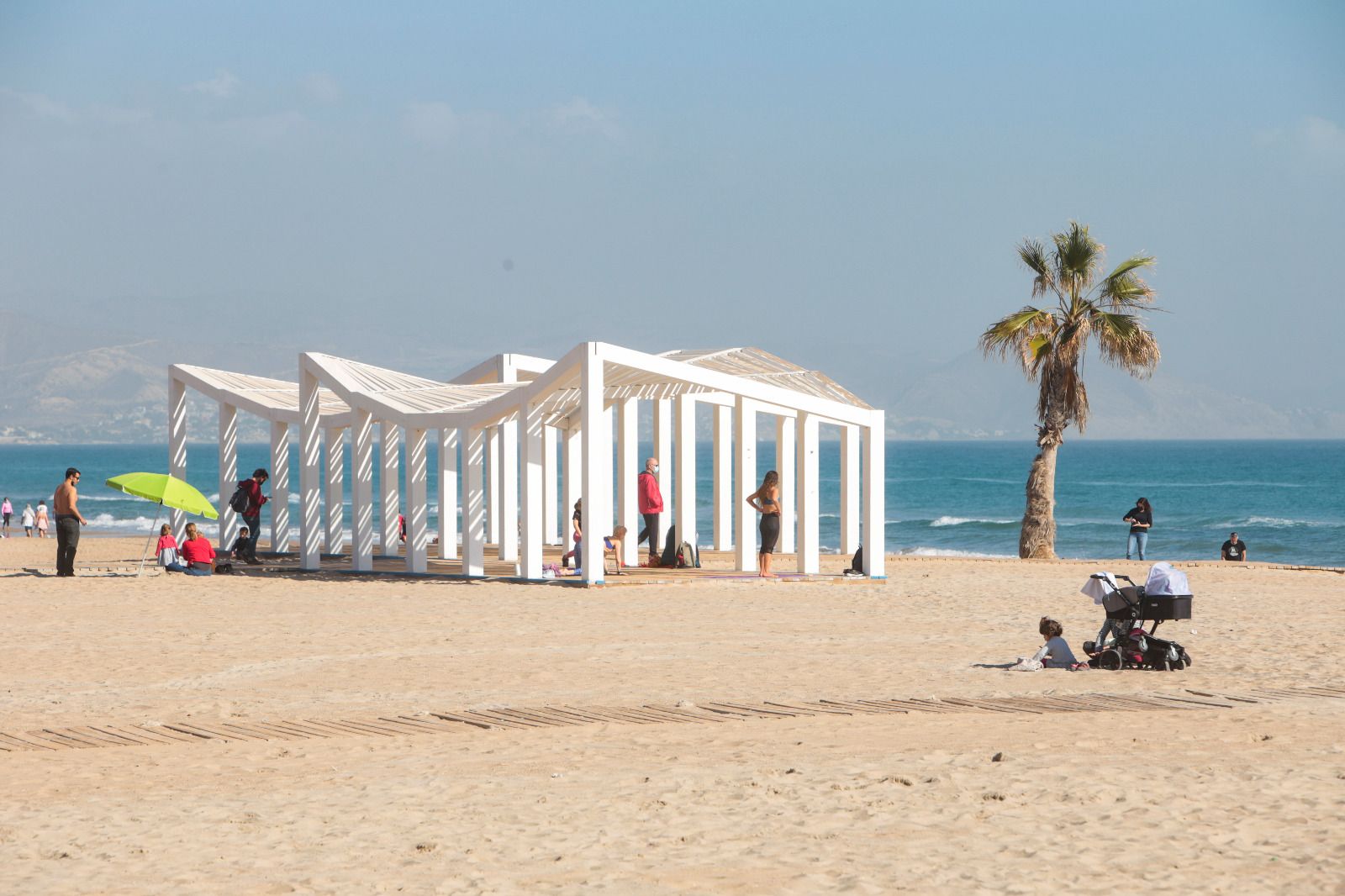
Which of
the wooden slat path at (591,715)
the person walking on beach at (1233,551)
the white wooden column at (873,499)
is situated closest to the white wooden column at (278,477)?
the white wooden column at (873,499)

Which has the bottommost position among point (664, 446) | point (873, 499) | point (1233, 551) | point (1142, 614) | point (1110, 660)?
point (1110, 660)

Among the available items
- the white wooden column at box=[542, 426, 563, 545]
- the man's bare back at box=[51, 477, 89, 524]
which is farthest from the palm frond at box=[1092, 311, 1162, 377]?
the man's bare back at box=[51, 477, 89, 524]

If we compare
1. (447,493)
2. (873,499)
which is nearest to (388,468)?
(447,493)

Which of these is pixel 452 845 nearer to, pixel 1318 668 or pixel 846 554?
pixel 1318 668

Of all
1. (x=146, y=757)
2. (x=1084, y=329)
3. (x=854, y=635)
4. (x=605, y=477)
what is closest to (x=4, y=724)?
(x=146, y=757)

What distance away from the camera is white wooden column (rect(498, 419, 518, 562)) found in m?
19.1

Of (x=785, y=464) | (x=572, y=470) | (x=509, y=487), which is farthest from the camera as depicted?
(x=785, y=464)

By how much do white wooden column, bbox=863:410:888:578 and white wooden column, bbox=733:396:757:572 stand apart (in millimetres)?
1604

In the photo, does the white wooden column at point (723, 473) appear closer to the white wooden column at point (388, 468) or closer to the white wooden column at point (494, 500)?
the white wooden column at point (494, 500)

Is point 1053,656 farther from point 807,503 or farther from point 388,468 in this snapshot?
point 388,468

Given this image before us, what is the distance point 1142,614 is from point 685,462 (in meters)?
13.9

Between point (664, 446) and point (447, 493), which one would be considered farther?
point (664, 446)

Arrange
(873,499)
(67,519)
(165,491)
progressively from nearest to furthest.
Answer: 1. (873,499)
2. (67,519)
3. (165,491)

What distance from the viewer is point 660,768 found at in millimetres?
7664
